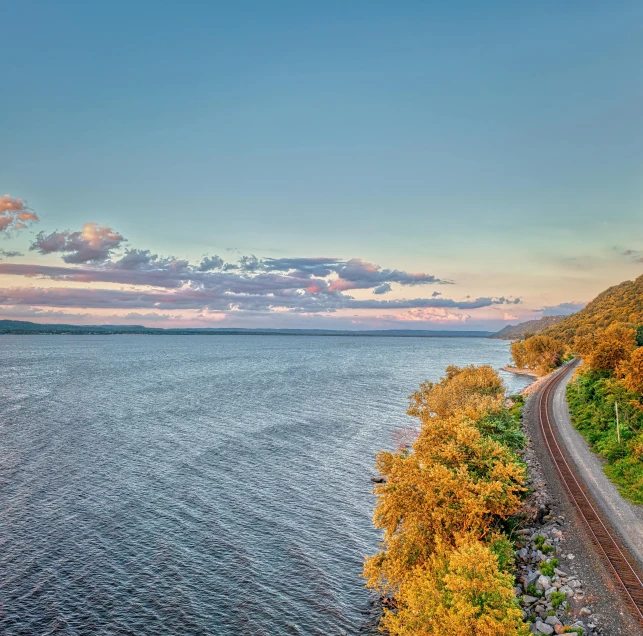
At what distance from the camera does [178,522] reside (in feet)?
174

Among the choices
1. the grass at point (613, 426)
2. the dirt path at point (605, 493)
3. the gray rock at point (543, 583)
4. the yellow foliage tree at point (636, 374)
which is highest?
the yellow foliage tree at point (636, 374)

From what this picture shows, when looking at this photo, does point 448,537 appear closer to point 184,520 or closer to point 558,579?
point 558,579

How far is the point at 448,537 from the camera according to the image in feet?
116

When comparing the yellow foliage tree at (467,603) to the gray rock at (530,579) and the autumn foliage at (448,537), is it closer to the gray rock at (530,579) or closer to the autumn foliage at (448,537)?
the autumn foliage at (448,537)

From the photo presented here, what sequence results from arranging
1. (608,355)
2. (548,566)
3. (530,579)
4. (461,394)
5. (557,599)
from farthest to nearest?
(608,355) < (461,394) < (548,566) < (530,579) < (557,599)

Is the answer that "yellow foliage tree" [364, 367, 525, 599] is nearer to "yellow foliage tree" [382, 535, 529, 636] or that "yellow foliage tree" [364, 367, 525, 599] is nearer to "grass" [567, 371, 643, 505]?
"yellow foliage tree" [382, 535, 529, 636]

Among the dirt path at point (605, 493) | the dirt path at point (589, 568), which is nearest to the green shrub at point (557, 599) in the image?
the dirt path at point (589, 568)

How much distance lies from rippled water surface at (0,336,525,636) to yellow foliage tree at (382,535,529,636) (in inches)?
513

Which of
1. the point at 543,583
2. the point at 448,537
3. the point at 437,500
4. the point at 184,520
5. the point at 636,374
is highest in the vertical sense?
the point at 636,374

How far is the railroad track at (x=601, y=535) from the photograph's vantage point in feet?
108

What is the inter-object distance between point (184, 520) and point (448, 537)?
31331mm

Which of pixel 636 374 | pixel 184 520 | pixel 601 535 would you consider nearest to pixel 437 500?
pixel 601 535

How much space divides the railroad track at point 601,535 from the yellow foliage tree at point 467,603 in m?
12.6

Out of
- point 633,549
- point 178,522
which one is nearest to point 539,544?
point 633,549
